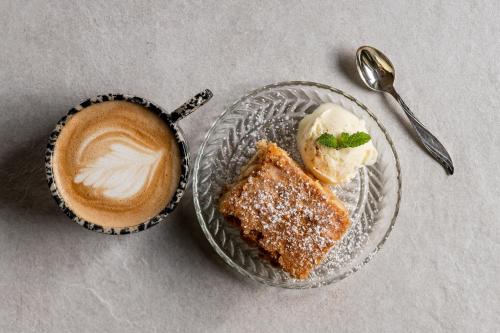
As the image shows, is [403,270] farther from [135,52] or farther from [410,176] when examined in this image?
[135,52]

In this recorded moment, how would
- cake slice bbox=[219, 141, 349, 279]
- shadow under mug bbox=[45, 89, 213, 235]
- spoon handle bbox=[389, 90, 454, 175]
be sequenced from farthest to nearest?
spoon handle bbox=[389, 90, 454, 175] → cake slice bbox=[219, 141, 349, 279] → shadow under mug bbox=[45, 89, 213, 235]

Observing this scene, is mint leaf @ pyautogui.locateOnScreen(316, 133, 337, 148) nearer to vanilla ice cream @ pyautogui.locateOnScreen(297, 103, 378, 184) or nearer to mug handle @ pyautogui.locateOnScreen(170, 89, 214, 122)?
vanilla ice cream @ pyautogui.locateOnScreen(297, 103, 378, 184)

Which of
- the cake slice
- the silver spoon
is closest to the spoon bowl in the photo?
the silver spoon

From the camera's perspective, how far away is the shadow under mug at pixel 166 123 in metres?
1.92

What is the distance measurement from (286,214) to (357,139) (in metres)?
0.35

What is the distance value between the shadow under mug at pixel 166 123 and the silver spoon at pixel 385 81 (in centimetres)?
65

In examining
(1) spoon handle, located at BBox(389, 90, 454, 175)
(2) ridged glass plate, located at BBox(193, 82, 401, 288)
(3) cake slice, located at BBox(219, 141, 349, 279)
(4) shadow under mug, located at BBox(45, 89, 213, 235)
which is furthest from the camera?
(1) spoon handle, located at BBox(389, 90, 454, 175)

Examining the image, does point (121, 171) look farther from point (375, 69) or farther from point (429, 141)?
point (429, 141)

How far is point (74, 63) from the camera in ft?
7.14

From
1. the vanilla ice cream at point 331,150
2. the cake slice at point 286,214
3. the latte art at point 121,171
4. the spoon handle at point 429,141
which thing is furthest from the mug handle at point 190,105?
the spoon handle at point 429,141

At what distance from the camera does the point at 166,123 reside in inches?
78.7

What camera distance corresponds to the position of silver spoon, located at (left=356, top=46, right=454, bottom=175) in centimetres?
228

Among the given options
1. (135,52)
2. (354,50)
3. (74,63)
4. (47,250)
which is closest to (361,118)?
(354,50)

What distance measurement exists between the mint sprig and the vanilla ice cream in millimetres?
24
